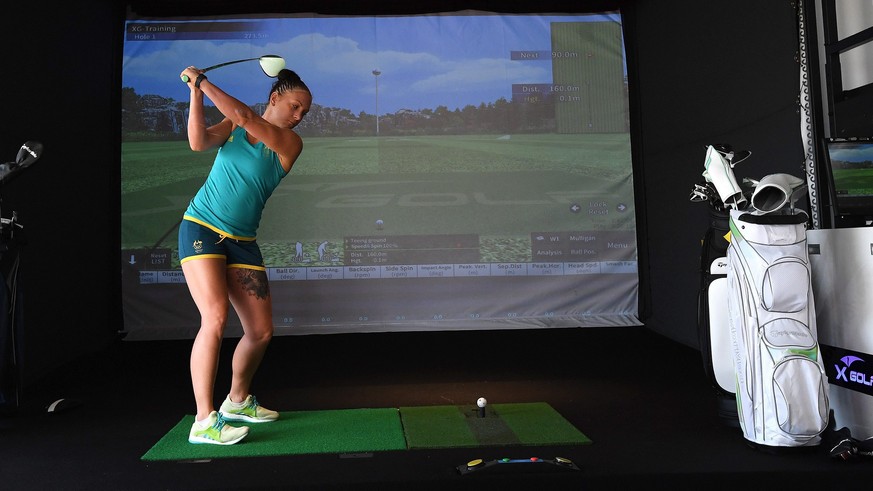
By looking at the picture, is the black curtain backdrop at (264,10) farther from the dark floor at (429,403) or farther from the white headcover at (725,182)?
the white headcover at (725,182)

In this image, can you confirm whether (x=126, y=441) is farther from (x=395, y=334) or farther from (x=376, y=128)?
(x=376, y=128)

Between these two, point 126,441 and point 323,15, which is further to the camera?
point 323,15

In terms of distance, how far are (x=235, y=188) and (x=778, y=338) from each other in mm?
1909

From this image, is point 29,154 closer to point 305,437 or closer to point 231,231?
point 231,231

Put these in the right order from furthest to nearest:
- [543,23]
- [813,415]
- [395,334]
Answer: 1. [543,23]
2. [395,334]
3. [813,415]

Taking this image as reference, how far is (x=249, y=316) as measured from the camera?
263 cm

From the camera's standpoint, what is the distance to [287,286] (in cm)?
561

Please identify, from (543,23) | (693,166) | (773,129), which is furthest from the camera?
(543,23)

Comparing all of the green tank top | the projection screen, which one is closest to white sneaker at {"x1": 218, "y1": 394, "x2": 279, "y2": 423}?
the green tank top

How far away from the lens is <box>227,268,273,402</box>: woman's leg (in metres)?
2.60

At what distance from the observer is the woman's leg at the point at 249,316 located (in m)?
2.60

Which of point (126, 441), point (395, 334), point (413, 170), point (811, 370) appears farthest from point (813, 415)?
point (413, 170)

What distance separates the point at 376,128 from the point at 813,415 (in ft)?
14.1

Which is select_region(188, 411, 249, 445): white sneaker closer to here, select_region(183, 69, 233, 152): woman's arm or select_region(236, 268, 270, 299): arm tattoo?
select_region(236, 268, 270, 299): arm tattoo
